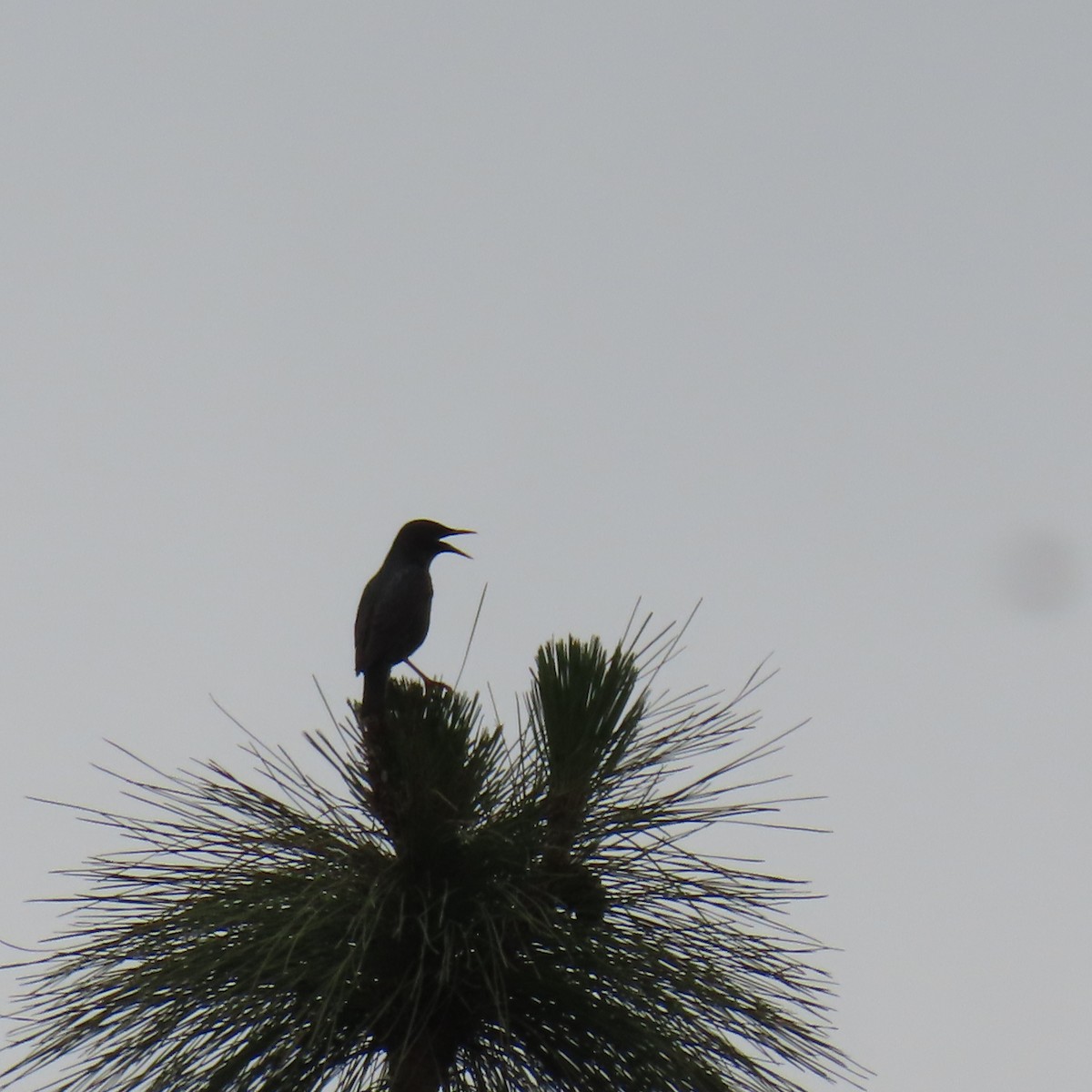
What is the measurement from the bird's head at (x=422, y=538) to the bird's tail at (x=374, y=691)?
47 centimetres

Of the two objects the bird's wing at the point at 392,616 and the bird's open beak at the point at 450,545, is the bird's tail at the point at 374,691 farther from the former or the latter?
the bird's open beak at the point at 450,545

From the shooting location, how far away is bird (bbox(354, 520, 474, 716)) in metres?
3.74

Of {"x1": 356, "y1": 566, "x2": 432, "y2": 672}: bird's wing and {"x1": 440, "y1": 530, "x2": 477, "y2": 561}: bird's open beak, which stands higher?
{"x1": 440, "y1": 530, "x2": 477, "y2": 561}: bird's open beak

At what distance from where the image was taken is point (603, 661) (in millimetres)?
3494

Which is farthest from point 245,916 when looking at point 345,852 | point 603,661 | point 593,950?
point 603,661

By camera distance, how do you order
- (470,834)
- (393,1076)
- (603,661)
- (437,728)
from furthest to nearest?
(603,661) → (437,728) → (470,834) → (393,1076)

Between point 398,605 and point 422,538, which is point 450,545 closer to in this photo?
point 422,538

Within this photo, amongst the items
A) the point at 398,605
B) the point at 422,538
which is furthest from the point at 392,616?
the point at 422,538

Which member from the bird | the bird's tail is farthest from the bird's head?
the bird's tail

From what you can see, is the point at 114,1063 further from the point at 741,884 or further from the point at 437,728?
the point at 741,884

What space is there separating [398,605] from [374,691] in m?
0.48

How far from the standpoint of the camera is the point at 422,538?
418 centimetres

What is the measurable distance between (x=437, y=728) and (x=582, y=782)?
1.07ft

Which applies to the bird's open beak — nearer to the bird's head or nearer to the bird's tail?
the bird's head
